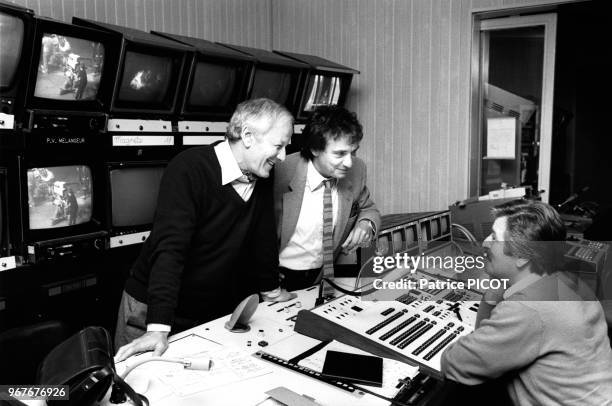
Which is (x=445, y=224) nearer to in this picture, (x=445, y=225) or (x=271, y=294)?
(x=445, y=225)

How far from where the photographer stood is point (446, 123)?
345cm

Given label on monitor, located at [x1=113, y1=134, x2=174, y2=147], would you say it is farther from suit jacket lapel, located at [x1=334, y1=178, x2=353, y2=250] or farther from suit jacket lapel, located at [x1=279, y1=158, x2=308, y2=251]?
suit jacket lapel, located at [x1=334, y1=178, x2=353, y2=250]

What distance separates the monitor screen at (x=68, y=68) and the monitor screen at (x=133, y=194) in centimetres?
39

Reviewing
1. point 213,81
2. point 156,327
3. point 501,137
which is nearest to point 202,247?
point 156,327

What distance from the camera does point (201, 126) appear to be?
2.77 meters

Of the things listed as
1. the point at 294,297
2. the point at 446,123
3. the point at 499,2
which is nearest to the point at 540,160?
the point at 446,123

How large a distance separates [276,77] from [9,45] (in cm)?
153

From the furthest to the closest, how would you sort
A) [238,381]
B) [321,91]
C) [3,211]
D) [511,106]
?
[321,91] → [511,106] → [3,211] → [238,381]

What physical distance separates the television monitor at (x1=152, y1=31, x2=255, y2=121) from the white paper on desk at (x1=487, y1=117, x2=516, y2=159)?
1631 mm

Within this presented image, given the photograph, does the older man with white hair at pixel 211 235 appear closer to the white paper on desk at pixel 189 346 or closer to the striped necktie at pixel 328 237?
the white paper on desk at pixel 189 346

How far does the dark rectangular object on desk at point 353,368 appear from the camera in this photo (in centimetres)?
136

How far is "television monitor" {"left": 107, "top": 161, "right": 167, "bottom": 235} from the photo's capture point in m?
2.41

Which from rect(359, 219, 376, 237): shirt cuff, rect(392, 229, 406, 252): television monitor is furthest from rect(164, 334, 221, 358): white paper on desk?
rect(392, 229, 406, 252): television monitor

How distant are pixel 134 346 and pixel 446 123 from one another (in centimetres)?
258
